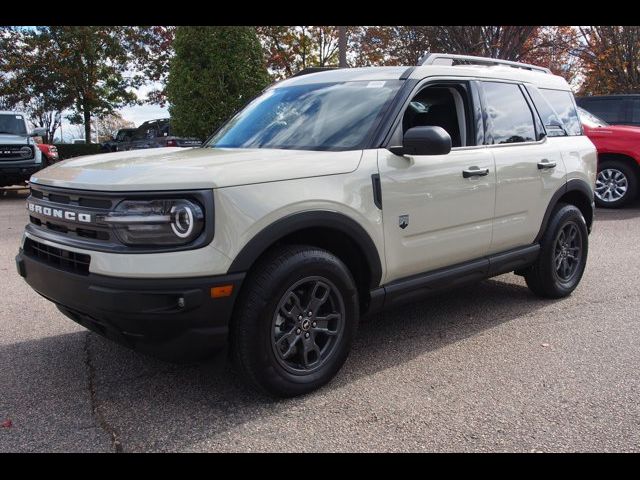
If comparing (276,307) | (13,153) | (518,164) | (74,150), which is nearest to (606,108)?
(518,164)

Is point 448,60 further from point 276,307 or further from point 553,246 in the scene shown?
point 276,307

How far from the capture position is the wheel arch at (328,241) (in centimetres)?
292

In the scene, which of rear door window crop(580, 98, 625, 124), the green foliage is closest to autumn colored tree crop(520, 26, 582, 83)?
rear door window crop(580, 98, 625, 124)

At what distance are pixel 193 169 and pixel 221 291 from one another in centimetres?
64

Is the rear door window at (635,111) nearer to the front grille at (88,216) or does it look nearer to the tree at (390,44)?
the tree at (390,44)

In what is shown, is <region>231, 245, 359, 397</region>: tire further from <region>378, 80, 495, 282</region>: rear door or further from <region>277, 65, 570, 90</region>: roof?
<region>277, 65, 570, 90</region>: roof

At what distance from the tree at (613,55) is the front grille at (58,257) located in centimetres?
2050

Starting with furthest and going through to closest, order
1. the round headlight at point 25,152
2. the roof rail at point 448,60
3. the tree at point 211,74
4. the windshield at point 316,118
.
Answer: the round headlight at point 25,152 < the tree at point 211,74 < the roof rail at point 448,60 < the windshield at point 316,118

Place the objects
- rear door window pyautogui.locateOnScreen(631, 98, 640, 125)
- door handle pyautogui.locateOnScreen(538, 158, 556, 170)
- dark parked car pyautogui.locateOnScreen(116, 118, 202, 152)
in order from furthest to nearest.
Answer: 1. dark parked car pyautogui.locateOnScreen(116, 118, 202, 152)
2. rear door window pyautogui.locateOnScreen(631, 98, 640, 125)
3. door handle pyautogui.locateOnScreen(538, 158, 556, 170)

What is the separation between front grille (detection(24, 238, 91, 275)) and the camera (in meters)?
2.92

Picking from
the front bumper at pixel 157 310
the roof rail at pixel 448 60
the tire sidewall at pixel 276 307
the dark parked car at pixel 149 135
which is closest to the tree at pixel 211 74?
the dark parked car at pixel 149 135

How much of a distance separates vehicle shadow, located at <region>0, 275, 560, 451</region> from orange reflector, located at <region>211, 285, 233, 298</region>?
405 millimetres

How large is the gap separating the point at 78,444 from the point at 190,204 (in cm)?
126

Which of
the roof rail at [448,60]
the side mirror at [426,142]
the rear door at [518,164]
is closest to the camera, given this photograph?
the side mirror at [426,142]
